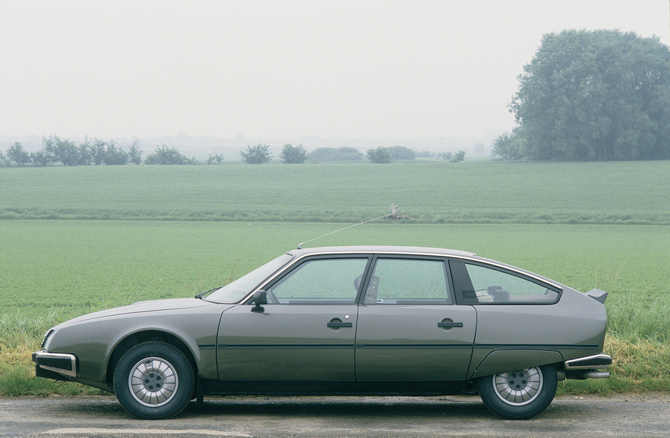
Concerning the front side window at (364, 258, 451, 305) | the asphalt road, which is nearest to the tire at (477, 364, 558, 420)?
the asphalt road

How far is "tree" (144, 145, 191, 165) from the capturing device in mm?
90000

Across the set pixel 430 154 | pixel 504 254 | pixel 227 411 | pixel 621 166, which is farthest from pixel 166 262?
pixel 430 154

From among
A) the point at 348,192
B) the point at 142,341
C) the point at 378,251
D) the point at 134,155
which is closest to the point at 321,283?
the point at 378,251

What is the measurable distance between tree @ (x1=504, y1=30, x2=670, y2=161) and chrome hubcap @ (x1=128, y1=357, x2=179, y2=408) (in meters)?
76.9

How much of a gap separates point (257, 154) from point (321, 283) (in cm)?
8523

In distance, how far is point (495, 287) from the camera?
6.40m

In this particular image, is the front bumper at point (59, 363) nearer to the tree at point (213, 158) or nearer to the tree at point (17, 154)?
the tree at point (213, 158)

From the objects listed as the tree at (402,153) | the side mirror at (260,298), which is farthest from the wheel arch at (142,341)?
the tree at (402,153)

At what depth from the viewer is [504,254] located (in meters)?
27.2

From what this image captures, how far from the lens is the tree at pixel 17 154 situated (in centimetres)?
8238

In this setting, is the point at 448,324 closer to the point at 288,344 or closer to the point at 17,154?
the point at 288,344

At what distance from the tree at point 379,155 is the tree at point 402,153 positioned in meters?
7.87

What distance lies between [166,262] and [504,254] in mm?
12113

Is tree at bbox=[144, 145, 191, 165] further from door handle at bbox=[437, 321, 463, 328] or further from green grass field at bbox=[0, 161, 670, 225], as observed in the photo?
door handle at bbox=[437, 321, 463, 328]
